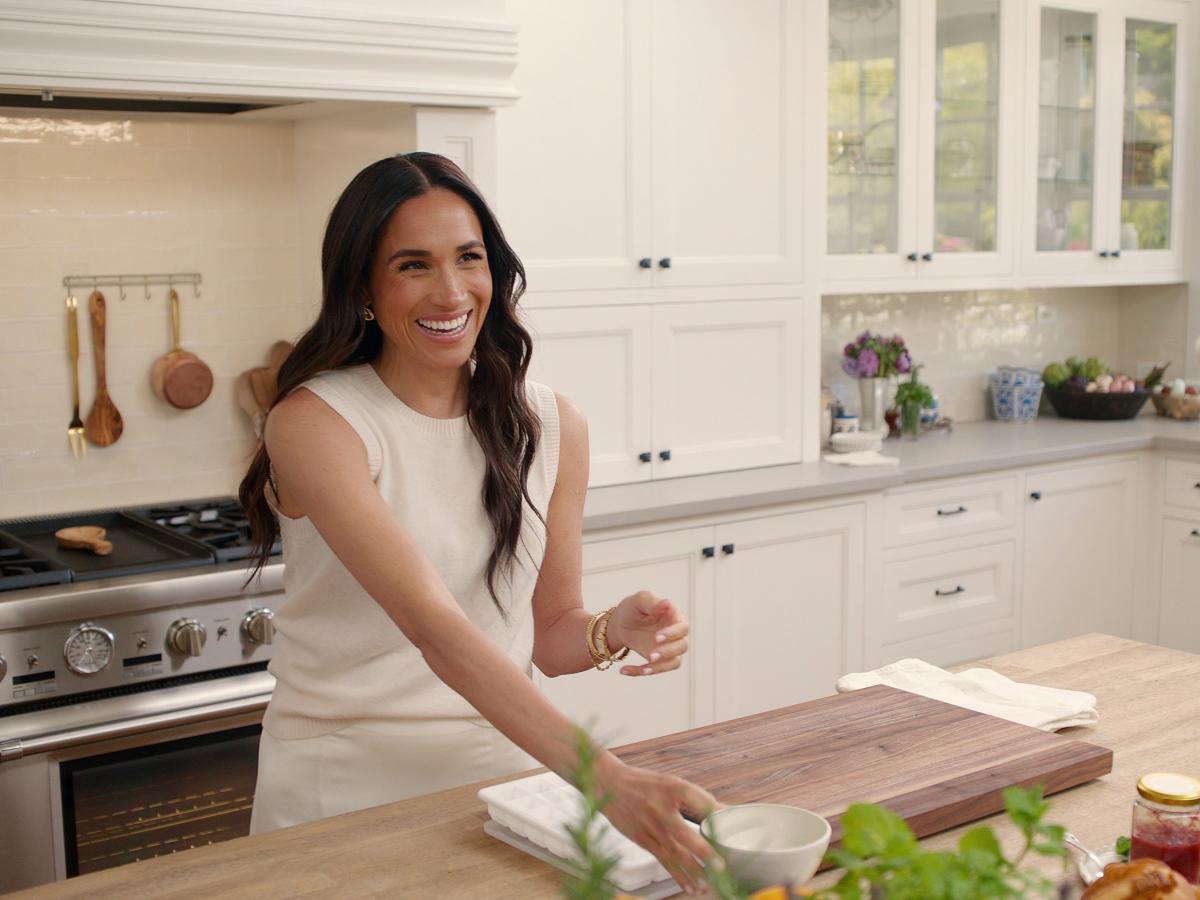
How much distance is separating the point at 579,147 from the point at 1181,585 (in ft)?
8.30

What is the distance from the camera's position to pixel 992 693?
1.91 metres

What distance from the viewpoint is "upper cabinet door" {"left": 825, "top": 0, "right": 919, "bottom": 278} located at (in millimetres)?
3887

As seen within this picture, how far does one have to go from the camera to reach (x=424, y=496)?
1.88 metres

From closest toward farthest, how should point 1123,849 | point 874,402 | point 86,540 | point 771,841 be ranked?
point 771,841, point 1123,849, point 86,540, point 874,402

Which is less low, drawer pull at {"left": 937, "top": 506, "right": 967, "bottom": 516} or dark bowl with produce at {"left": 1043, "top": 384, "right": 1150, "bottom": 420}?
dark bowl with produce at {"left": 1043, "top": 384, "right": 1150, "bottom": 420}

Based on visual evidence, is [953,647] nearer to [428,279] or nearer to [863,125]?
[863,125]

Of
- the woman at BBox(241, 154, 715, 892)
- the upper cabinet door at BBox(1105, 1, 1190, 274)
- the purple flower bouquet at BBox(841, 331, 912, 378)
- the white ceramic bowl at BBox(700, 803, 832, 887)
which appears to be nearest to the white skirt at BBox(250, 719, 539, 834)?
the woman at BBox(241, 154, 715, 892)

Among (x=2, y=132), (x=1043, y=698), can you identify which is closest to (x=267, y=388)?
(x=2, y=132)

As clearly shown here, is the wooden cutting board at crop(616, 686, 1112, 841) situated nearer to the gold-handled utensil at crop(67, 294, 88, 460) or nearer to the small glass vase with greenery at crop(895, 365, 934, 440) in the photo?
the gold-handled utensil at crop(67, 294, 88, 460)

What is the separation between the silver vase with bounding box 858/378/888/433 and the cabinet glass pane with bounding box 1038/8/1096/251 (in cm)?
82

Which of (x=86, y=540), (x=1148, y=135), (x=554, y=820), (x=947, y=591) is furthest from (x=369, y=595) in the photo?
(x=1148, y=135)

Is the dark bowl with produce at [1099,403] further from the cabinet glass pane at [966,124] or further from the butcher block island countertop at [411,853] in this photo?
the butcher block island countertop at [411,853]

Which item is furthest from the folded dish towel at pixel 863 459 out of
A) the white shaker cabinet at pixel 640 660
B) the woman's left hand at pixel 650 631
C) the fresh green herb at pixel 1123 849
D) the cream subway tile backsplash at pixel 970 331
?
the fresh green herb at pixel 1123 849

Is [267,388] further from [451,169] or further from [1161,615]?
[1161,615]
